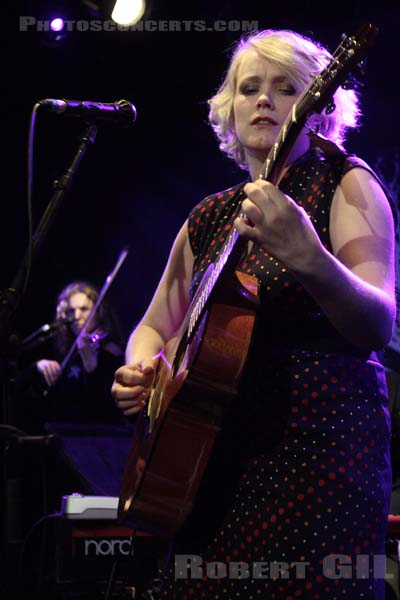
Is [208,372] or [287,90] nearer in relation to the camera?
[208,372]

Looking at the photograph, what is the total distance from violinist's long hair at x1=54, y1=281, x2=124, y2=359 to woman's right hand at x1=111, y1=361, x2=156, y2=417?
4.29 m

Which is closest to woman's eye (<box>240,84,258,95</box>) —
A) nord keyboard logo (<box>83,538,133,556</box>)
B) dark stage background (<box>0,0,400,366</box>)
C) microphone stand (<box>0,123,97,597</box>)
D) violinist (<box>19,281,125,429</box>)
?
microphone stand (<box>0,123,97,597</box>)

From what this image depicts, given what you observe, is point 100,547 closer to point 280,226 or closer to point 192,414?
point 192,414

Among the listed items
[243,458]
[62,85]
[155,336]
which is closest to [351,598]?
[243,458]

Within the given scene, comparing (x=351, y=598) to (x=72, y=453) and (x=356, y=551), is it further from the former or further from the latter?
(x=72, y=453)

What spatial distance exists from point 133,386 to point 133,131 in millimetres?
5024

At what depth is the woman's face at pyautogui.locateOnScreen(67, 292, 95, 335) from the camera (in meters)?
6.33

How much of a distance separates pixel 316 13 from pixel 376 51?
1.57ft

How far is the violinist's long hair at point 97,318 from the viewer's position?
6.22 m

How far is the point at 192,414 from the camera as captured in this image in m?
1.53

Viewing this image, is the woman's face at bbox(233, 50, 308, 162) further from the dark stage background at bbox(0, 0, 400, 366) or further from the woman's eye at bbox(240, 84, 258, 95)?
the dark stage background at bbox(0, 0, 400, 366)

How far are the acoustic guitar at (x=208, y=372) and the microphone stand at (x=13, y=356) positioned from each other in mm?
1051

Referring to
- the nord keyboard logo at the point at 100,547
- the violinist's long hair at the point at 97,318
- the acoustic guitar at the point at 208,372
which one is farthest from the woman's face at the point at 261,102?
the violinist's long hair at the point at 97,318

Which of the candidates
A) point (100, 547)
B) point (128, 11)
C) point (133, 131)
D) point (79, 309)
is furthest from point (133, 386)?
point (133, 131)
